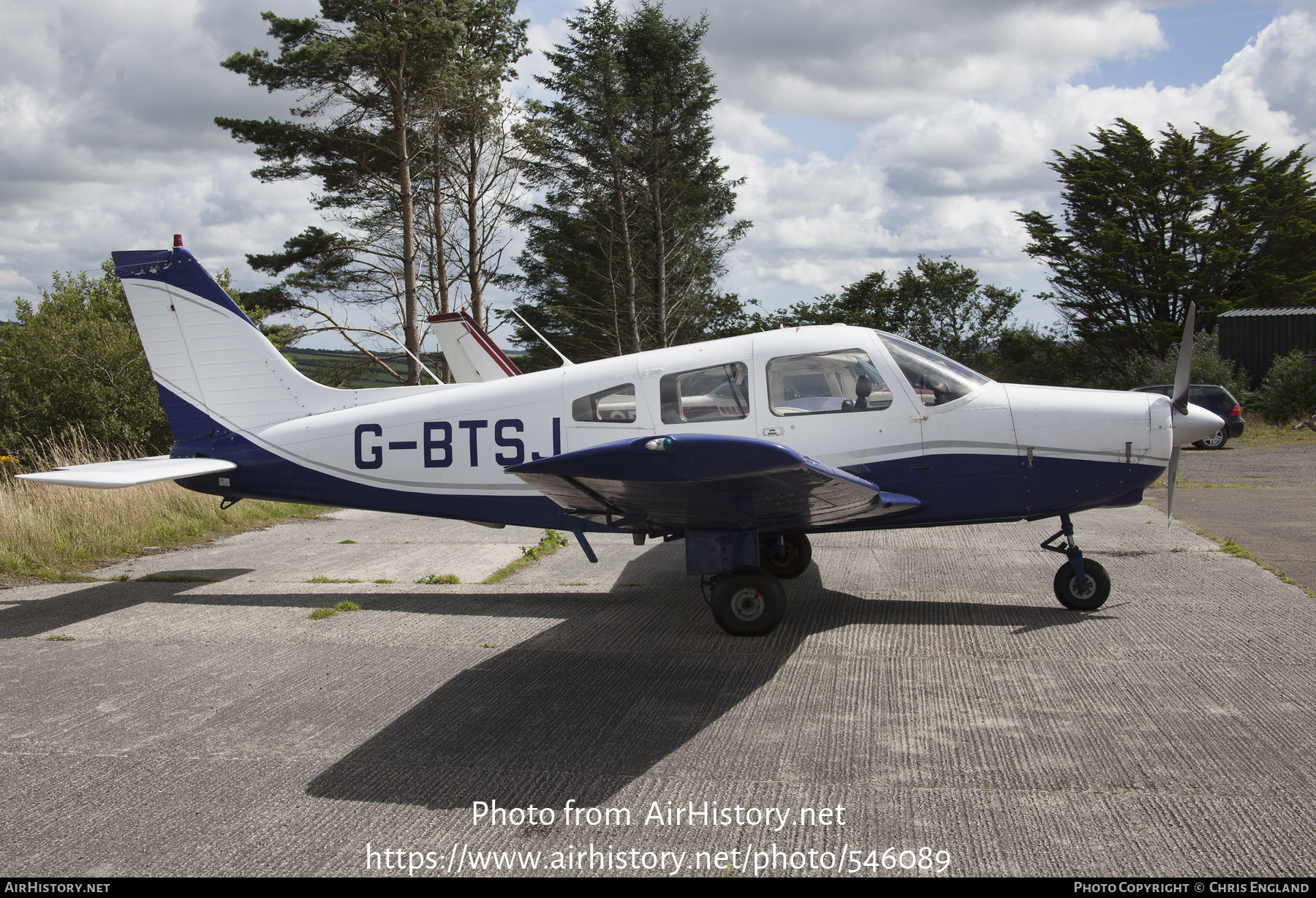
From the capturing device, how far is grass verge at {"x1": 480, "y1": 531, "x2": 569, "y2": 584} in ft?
25.0

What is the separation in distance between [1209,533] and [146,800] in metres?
9.48

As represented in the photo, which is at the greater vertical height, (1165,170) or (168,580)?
(1165,170)

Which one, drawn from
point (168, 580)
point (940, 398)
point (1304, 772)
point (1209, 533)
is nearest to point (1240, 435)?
point (1209, 533)

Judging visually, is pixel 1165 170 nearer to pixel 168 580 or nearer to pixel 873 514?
pixel 873 514

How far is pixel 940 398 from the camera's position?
19.0 feet

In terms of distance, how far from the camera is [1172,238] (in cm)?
3019

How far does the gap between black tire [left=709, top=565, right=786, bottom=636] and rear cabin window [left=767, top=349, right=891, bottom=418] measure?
1.17 metres

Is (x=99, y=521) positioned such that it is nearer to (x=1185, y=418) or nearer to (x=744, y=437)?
(x=744, y=437)

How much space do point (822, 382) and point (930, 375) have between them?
2.45 ft

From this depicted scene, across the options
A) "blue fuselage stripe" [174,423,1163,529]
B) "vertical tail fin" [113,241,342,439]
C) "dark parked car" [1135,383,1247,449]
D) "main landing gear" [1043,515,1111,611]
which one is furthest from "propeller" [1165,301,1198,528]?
"dark parked car" [1135,383,1247,449]

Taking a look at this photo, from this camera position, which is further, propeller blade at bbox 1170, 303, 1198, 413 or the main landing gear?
the main landing gear

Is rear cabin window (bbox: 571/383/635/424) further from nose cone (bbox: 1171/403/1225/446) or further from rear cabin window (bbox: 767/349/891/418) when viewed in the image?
nose cone (bbox: 1171/403/1225/446)

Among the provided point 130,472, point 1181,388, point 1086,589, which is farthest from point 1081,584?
point 130,472

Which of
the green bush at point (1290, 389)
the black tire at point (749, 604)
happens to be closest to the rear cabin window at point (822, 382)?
the black tire at point (749, 604)
